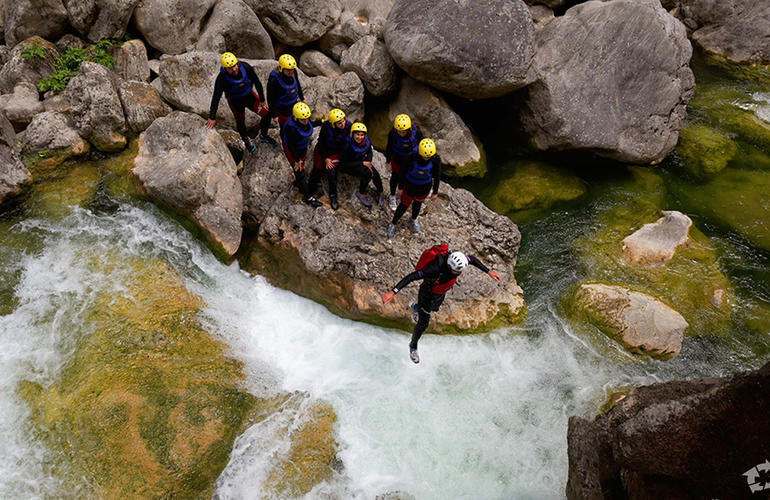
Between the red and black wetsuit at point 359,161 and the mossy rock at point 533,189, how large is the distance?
13.6 ft

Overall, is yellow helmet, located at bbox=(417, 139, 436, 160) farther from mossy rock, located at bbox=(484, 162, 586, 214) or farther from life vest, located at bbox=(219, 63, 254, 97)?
mossy rock, located at bbox=(484, 162, 586, 214)

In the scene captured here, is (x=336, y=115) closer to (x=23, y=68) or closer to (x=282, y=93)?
(x=282, y=93)

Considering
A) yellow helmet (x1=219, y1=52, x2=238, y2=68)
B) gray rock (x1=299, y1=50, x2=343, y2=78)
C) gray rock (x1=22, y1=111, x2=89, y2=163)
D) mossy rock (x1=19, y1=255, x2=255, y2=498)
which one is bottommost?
mossy rock (x1=19, y1=255, x2=255, y2=498)

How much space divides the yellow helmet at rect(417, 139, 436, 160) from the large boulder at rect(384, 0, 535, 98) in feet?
12.2

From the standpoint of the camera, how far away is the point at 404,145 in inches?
309

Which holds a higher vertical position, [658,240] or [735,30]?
[735,30]

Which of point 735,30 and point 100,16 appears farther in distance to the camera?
point 735,30

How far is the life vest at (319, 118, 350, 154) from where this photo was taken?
763 centimetres

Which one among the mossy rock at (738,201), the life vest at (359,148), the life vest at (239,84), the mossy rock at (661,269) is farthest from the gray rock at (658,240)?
the life vest at (239,84)

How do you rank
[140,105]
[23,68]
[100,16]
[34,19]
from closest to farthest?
1. [140,105]
2. [23,68]
3. [34,19]
4. [100,16]

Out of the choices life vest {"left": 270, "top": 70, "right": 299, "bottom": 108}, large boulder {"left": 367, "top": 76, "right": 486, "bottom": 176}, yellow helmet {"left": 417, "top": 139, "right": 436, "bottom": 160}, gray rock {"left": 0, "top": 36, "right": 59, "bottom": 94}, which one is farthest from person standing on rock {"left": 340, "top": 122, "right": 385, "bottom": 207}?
gray rock {"left": 0, "top": 36, "right": 59, "bottom": 94}

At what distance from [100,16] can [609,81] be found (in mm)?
12656

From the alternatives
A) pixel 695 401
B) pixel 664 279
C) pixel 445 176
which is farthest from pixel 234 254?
pixel 664 279

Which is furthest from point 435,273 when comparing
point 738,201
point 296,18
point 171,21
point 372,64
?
point 171,21
